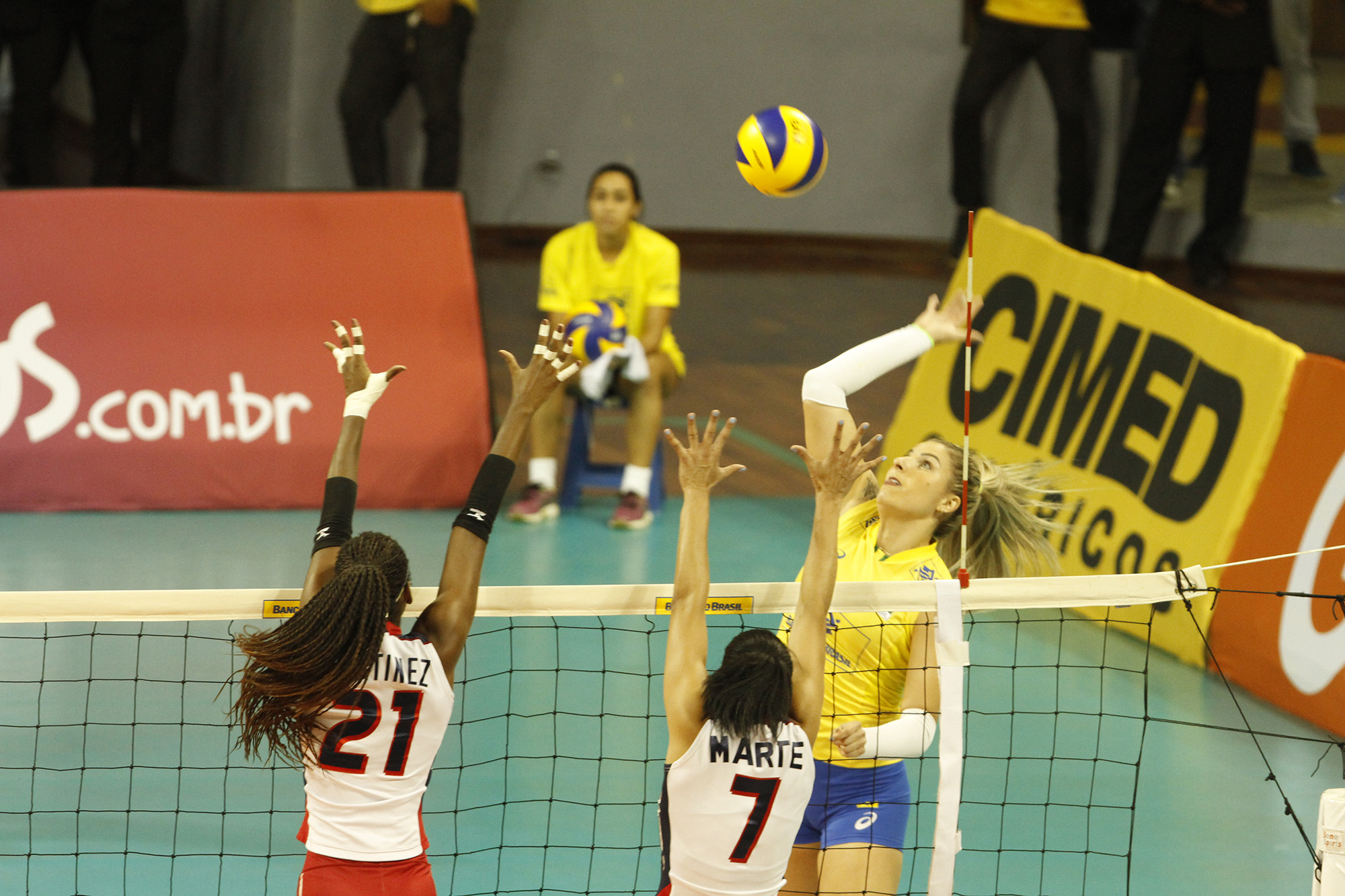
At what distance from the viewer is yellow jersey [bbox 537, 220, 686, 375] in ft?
27.9

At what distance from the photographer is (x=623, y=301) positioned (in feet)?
28.1

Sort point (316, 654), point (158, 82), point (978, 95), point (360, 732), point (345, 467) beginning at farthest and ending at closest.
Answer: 1. point (978, 95)
2. point (158, 82)
3. point (345, 467)
4. point (360, 732)
5. point (316, 654)

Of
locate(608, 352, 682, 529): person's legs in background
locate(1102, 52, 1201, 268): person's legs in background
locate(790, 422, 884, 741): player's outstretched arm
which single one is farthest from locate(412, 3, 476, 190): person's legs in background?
locate(790, 422, 884, 741): player's outstretched arm

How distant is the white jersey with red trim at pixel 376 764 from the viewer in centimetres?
347

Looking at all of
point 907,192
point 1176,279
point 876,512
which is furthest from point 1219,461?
point 907,192

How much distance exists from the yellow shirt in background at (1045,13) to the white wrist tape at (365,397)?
1012cm

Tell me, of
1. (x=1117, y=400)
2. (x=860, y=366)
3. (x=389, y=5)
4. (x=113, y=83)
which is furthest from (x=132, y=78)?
(x=860, y=366)

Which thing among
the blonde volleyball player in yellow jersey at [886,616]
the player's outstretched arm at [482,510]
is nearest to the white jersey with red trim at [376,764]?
the player's outstretched arm at [482,510]

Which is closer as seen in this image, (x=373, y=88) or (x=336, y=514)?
(x=336, y=514)

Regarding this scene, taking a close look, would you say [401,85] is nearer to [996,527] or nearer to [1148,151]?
[1148,151]

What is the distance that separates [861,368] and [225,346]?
186 inches

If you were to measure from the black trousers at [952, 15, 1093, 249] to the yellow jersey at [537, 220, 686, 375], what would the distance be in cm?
586

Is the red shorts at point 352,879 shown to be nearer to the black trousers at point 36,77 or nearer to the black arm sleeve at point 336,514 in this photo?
the black arm sleeve at point 336,514

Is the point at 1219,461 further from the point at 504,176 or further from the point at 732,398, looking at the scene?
the point at 504,176
